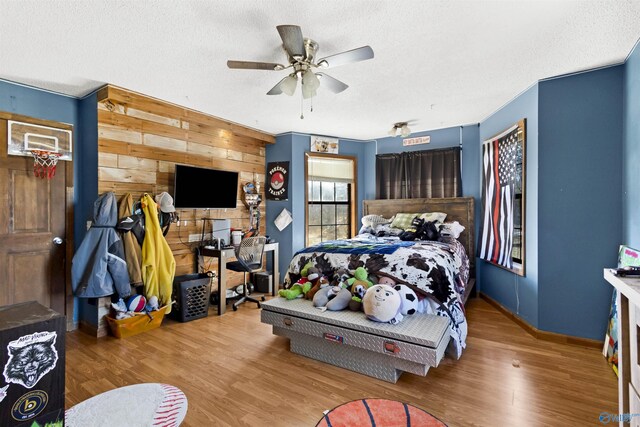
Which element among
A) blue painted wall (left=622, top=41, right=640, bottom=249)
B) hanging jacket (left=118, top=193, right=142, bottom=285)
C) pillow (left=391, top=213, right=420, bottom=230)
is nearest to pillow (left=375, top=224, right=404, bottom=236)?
pillow (left=391, top=213, right=420, bottom=230)

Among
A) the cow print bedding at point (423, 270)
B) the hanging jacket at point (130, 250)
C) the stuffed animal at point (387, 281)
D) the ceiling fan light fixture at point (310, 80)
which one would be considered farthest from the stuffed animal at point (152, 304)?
the ceiling fan light fixture at point (310, 80)

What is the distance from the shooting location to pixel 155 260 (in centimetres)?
314

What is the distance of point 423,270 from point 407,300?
0.33 meters

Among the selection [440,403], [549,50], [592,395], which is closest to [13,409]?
[440,403]

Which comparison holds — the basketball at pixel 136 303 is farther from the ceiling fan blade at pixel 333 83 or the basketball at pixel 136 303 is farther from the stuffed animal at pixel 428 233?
the stuffed animal at pixel 428 233

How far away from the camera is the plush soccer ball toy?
2387 mm

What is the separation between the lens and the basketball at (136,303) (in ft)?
9.86

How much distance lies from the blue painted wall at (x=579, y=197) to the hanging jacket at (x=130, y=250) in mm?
3936

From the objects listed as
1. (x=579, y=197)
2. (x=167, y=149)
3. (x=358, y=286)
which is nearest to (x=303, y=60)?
(x=358, y=286)

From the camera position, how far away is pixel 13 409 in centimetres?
91

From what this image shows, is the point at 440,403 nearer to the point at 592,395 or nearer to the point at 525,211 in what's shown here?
the point at 592,395

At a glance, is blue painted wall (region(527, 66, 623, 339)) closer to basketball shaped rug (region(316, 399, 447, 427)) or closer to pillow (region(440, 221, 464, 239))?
pillow (region(440, 221, 464, 239))

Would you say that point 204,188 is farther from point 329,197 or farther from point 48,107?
point 329,197

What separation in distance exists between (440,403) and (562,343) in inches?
65.9
